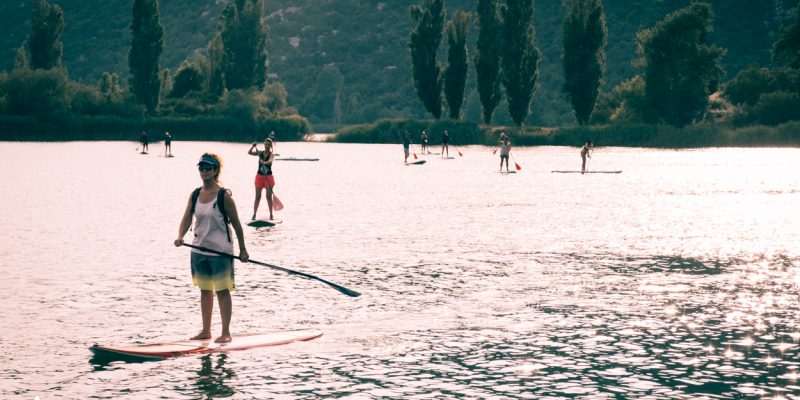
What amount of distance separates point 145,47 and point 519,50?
127 ft

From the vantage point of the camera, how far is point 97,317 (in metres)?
12.7

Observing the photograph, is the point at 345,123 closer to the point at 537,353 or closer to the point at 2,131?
the point at 2,131

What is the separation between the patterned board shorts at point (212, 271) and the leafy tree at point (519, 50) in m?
85.2

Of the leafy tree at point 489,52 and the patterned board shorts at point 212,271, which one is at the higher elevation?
the leafy tree at point 489,52

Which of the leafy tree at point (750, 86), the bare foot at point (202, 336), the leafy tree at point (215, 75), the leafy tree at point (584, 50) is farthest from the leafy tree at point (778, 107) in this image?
the bare foot at point (202, 336)

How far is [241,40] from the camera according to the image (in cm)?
11119

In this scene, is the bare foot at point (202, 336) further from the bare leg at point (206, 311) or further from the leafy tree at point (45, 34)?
the leafy tree at point (45, 34)

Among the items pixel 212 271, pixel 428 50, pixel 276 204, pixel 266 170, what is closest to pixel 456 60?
pixel 428 50

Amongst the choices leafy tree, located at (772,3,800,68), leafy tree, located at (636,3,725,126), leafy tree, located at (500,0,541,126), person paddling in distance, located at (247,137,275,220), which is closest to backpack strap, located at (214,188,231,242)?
person paddling in distance, located at (247,137,275,220)

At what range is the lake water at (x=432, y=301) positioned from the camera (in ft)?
31.8

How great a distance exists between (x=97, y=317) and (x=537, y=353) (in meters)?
5.39

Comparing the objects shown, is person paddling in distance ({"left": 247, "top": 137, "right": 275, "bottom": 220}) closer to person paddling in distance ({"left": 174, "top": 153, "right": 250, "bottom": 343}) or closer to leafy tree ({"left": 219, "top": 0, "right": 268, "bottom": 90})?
person paddling in distance ({"left": 174, "top": 153, "right": 250, "bottom": 343})

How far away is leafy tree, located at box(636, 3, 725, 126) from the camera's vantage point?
320 feet

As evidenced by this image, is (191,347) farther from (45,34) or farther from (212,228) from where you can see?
(45,34)
